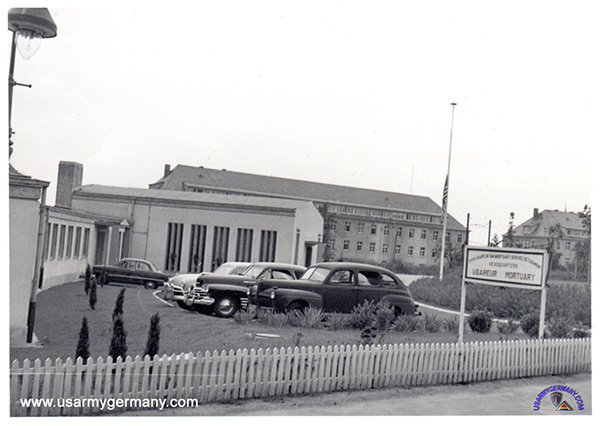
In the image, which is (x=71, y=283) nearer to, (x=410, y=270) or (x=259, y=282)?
(x=259, y=282)

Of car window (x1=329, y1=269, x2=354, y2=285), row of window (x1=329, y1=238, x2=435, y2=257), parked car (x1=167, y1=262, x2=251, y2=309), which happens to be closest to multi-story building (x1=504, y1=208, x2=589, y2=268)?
car window (x1=329, y1=269, x2=354, y2=285)

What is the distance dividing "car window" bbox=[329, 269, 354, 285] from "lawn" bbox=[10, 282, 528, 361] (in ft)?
4.09

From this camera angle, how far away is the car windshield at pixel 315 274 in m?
11.6

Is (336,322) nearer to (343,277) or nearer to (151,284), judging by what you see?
(343,277)

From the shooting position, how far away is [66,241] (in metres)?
13.9

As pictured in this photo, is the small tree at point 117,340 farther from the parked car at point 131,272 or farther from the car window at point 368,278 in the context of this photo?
the parked car at point 131,272

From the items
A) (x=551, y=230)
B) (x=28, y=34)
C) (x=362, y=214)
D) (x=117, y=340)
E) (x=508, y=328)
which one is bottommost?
(x=508, y=328)

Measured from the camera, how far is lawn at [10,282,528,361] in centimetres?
787

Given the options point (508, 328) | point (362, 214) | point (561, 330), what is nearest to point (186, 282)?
point (508, 328)

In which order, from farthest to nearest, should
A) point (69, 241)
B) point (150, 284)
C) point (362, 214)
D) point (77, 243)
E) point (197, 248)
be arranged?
1. point (362, 214)
2. point (197, 248)
3. point (150, 284)
4. point (77, 243)
5. point (69, 241)

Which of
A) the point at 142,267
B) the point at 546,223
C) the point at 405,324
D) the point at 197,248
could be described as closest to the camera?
the point at 405,324

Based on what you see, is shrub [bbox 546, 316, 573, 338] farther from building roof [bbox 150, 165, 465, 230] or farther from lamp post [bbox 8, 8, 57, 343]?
lamp post [bbox 8, 8, 57, 343]

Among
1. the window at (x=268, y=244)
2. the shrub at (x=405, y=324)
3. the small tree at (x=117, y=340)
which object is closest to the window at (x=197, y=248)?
the window at (x=268, y=244)

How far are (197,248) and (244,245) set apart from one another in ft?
6.43
